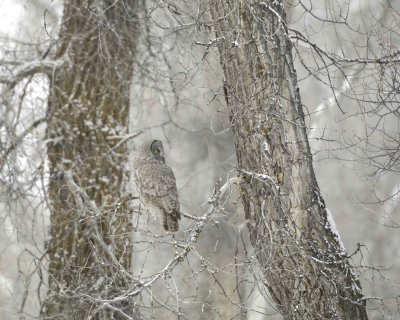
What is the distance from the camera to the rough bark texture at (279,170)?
18.1 ft

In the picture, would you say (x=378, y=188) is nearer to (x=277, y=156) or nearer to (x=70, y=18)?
(x=277, y=156)

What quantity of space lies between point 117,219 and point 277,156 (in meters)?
2.30

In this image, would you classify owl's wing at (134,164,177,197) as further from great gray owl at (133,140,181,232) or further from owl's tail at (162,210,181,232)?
owl's tail at (162,210,181,232)

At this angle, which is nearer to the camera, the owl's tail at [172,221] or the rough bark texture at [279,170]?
the rough bark texture at [279,170]

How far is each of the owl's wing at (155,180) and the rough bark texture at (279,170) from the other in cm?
73

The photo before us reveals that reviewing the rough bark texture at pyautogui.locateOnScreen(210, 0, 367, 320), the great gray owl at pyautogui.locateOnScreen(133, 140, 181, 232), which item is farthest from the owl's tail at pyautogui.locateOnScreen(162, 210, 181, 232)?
the rough bark texture at pyautogui.locateOnScreen(210, 0, 367, 320)

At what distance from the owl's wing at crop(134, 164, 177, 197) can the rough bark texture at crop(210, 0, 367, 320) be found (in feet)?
2.41

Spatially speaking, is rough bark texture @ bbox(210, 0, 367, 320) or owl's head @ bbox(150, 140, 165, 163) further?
owl's head @ bbox(150, 140, 165, 163)

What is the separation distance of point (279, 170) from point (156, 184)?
1.10 meters

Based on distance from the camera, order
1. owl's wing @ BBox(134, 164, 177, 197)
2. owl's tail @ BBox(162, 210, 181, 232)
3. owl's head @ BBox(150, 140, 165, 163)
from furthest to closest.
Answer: owl's head @ BBox(150, 140, 165, 163) → owl's wing @ BBox(134, 164, 177, 197) → owl's tail @ BBox(162, 210, 181, 232)

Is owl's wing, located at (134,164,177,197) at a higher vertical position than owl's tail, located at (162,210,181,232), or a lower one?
higher

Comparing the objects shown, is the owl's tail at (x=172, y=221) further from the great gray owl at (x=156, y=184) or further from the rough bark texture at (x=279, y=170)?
the rough bark texture at (x=279, y=170)

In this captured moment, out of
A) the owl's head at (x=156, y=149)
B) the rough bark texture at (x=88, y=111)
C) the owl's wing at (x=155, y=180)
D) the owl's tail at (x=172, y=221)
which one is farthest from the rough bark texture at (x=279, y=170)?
the rough bark texture at (x=88, y=111)

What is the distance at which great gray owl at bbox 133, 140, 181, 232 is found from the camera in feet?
19.9
